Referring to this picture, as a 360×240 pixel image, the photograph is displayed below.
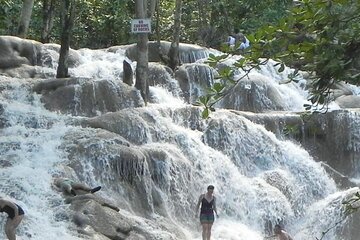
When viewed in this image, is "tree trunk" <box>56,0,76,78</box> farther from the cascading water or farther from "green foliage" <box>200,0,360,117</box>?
"green foliage" <box>200,0,360,117</box>

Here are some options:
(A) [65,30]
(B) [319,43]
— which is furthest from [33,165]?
(B) [319,43]

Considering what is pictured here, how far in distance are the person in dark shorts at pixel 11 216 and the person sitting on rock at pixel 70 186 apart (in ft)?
6.35

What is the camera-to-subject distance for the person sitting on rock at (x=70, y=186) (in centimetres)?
1209

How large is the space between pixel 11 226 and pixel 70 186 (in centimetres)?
213

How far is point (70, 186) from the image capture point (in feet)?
39.7

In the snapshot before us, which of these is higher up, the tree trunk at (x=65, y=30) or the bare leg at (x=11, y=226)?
the tree trunk at (x=65, y=30)

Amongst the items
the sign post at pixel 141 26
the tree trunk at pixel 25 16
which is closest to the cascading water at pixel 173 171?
the sign post at pixel 141 26

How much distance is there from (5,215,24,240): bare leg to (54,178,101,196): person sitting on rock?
1.95 metres

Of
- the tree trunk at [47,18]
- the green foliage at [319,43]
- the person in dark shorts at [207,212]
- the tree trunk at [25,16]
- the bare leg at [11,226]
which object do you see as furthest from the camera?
the tree trunk at [47,18]

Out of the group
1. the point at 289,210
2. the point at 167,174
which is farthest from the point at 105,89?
the point at 289,210

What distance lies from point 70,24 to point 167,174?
579 cm

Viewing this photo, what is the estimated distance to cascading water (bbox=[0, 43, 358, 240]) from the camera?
12375mm

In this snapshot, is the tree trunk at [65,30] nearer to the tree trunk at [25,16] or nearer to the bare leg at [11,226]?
the tree trunk at [25,16]

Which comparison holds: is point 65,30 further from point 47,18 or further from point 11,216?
point 11,216
